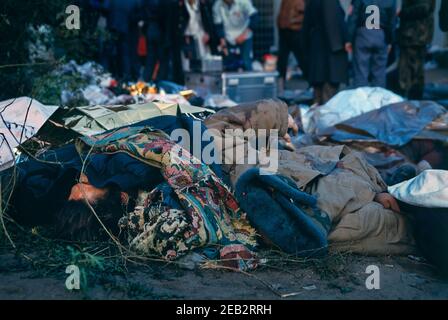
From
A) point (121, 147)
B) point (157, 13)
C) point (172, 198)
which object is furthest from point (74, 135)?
point (157, 13)

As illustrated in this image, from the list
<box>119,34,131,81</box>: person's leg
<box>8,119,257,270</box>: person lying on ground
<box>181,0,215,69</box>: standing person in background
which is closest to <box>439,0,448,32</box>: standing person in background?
<box>181,0,215,69</box>: standing person in background

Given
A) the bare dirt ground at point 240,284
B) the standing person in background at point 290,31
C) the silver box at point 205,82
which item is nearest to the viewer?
the bare dirt ground at point 240,284

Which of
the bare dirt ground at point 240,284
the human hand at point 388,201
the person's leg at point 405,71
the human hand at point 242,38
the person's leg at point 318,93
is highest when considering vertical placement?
the human hand at point 242,38

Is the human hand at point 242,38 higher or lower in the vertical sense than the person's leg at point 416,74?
higher

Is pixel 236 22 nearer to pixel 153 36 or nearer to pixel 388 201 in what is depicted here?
pixel 153 36

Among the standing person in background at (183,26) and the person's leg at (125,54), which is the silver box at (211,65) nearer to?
the standing person in background at (183,26)

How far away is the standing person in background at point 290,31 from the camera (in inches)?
426

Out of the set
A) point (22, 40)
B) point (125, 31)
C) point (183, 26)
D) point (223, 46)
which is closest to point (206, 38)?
point (223, 46)

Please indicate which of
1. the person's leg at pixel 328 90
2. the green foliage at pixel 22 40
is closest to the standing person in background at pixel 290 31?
the person's leg at pixel 328 90

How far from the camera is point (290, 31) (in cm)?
1097

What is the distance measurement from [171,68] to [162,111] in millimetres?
6820

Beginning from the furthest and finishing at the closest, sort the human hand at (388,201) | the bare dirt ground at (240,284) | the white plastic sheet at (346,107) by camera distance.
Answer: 1. the white plastic sheet at (346,107)
2. the human hand at (388,201)
3. the bare dirt ground at (240,284)

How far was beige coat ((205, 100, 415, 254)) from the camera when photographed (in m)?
4.40

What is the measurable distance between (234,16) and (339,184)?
780 cm
